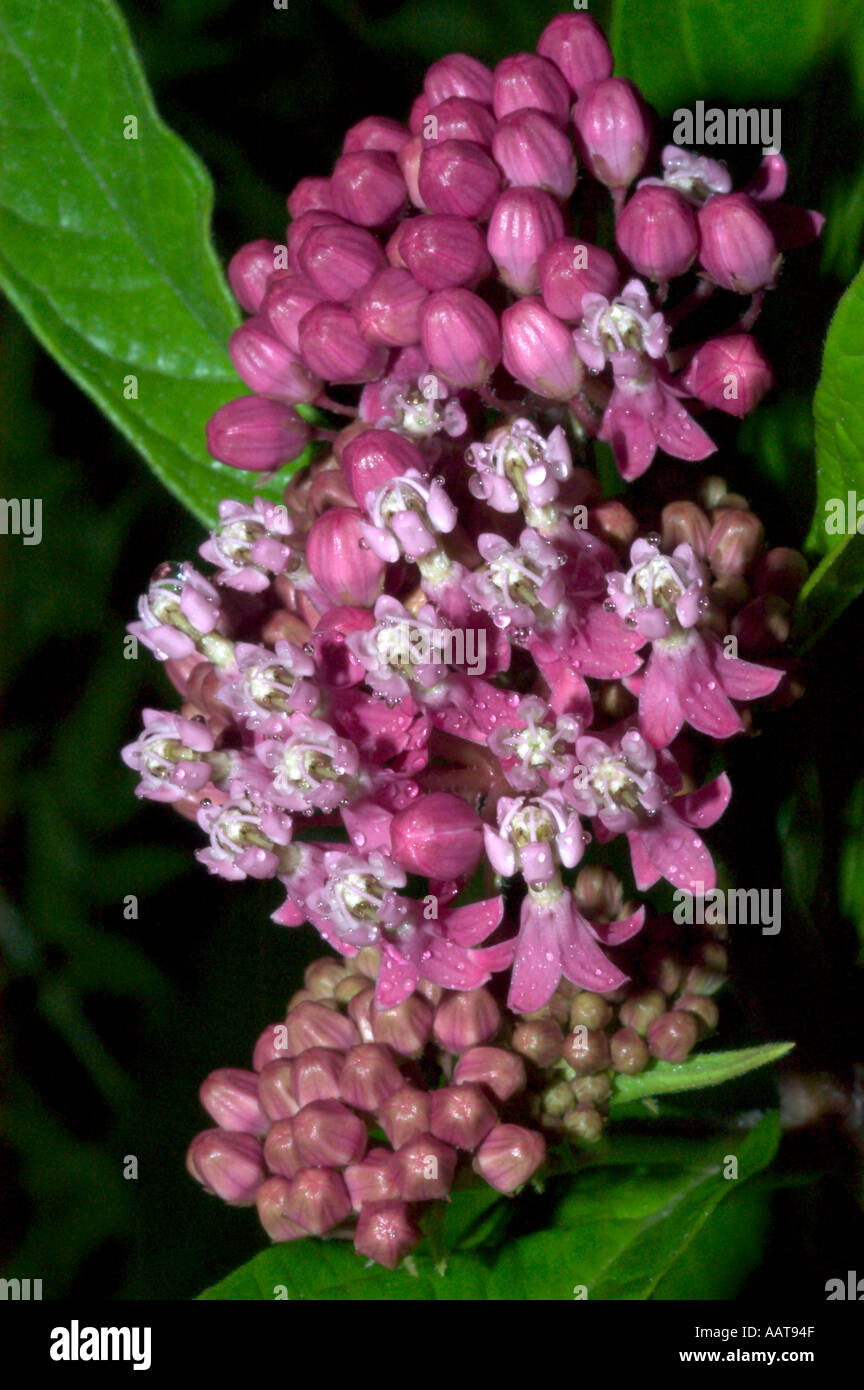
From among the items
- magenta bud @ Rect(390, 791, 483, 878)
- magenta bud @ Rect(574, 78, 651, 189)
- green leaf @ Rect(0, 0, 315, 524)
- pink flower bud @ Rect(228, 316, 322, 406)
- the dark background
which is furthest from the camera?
the dark background

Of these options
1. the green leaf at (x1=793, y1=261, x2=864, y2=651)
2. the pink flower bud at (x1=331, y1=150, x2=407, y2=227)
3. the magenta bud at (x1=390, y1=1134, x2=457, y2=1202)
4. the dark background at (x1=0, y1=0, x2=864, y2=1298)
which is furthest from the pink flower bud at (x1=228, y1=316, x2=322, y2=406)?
the dark background at (x1=0, y1=0, x2=864, y2=1298)

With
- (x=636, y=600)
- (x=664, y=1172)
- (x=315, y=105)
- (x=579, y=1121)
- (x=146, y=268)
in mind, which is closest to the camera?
(x=636, y=600)

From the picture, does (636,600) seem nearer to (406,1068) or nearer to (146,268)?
(406,1068)

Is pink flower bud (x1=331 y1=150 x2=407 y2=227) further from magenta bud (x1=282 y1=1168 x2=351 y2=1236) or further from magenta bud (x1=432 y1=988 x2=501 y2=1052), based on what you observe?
magenta bud (x1=282 y1=1168 x2=351 y2=1236)

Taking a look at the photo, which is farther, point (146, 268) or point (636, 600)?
point (146, 268)

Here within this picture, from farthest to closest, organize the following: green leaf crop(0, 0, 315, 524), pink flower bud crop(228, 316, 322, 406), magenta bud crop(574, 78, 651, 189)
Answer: green leaf crop(0, 0, 315, 524) < pink flower bud crop(228, 316, 322, 406) < magenta bud crop(574, 78, 651, 189)

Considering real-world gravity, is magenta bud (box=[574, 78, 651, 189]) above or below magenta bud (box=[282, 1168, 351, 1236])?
above

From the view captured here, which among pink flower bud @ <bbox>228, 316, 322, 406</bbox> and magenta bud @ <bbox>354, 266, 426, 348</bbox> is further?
pink flower bud @ <bbox>228, 316, 322, 406</bbox>
